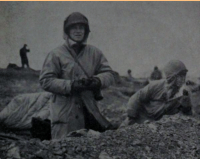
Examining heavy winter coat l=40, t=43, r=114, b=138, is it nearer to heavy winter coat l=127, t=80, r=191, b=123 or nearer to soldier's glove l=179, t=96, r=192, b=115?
heavy winter coat l=127, t=80, r=191, b=123

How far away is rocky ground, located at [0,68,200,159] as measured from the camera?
336 centimetres

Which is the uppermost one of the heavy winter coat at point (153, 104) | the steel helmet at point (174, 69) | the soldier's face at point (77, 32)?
the soldier's face at point (77, 32)

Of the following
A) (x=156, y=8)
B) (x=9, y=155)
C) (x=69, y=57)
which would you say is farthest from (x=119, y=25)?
(x=9, y=155)

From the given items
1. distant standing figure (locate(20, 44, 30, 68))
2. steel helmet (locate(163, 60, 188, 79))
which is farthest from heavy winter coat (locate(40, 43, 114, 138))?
steel helmet (locate(163, 60, 188, 79))

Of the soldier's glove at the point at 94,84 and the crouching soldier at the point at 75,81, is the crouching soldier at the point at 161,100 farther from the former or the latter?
the soldier's glove at the point at 94,84

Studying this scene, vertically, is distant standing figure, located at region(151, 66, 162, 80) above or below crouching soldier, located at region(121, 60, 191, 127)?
above

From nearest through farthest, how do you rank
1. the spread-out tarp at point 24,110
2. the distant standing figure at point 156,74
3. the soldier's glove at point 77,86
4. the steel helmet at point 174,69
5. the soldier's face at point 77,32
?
the soldier's glove at point 77,86 < the soldier's face at point 77,32 < the spread-out tarp at point 24,110 < the steel helmet at point 174,69 < the distant standing figure at point 156,74

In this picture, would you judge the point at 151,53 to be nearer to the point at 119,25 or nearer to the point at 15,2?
the point at 119,25

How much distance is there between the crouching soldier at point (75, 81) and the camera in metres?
4.23

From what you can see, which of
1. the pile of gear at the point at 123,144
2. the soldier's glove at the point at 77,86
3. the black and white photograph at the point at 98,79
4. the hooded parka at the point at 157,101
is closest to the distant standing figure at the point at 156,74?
the black and white photograph at the point at 98,79

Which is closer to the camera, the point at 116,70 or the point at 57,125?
the point at 57,125

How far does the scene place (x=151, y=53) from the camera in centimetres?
608

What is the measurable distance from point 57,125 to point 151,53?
246 cm

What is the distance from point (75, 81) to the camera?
4219 mm
